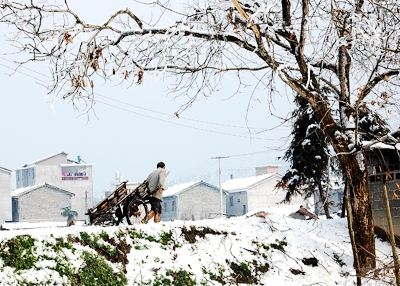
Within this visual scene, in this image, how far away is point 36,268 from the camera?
10047 millimetres

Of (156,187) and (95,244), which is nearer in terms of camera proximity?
(95,244)

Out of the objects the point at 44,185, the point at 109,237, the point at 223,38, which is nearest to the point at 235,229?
the point at 109,237

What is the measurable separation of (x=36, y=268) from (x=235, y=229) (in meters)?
5.93

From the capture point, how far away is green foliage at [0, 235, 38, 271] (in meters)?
9.91

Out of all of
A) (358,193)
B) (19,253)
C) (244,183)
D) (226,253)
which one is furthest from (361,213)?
(244,183)

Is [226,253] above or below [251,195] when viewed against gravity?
below

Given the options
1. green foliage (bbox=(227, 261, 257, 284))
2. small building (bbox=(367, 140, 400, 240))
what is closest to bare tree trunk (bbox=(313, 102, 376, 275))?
small building (bbox=(367, 140, 400, 240))

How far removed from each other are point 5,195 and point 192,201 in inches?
839

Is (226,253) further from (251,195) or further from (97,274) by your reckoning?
(251,195)

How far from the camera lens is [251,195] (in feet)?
253

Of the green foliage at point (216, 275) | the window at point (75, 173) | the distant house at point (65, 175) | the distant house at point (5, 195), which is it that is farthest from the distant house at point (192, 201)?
the green foliage at point (216, 275)

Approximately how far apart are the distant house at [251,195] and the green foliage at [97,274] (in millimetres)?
64952

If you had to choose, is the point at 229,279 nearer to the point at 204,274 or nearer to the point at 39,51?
the point at 204,274

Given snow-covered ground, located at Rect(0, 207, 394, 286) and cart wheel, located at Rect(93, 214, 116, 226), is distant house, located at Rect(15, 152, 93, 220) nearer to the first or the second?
cart wheel, located at Rect(93, 214, 116, 226)
